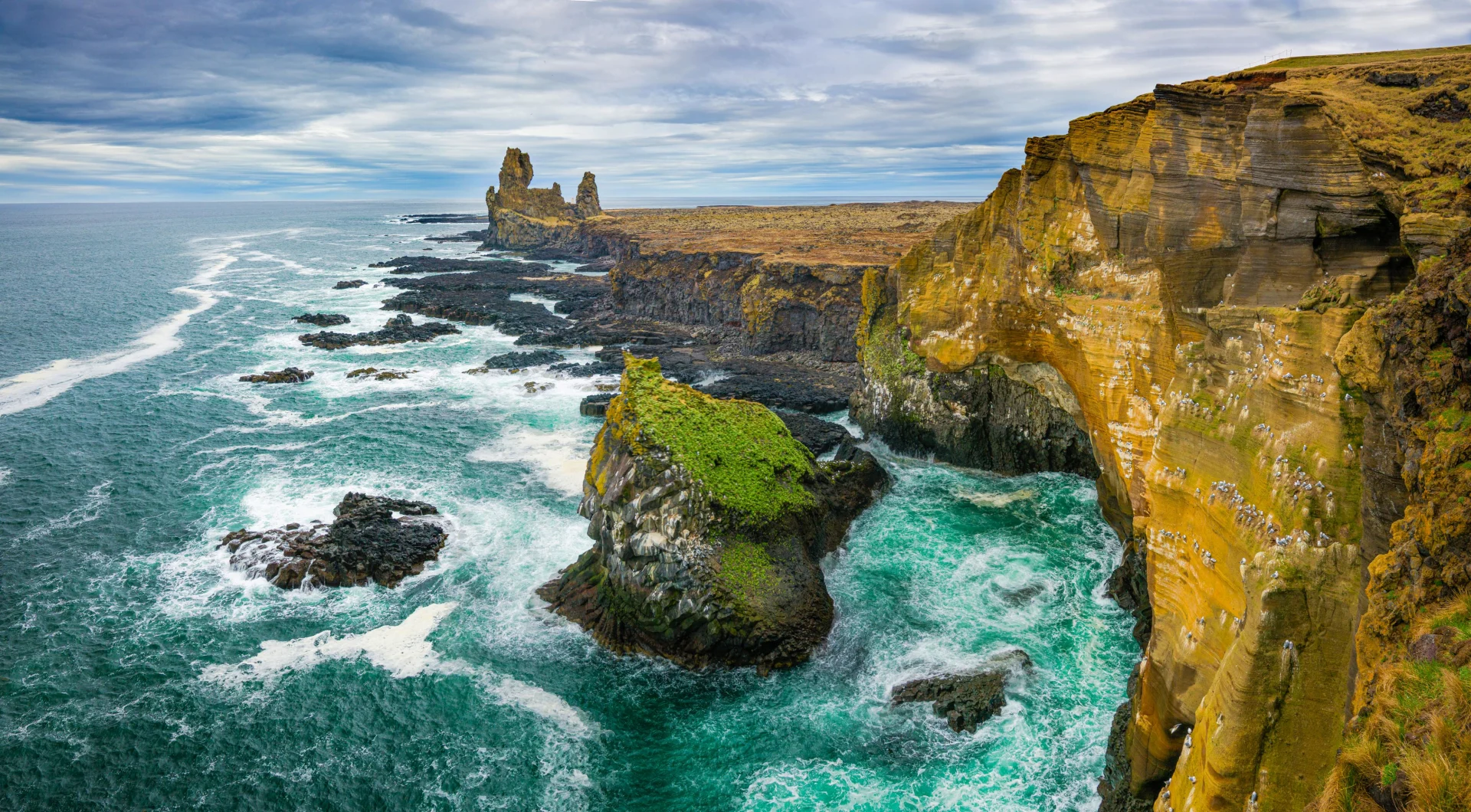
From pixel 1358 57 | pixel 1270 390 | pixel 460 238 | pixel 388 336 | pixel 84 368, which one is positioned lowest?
pixel 84 368

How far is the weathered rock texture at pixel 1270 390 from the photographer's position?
387 inches

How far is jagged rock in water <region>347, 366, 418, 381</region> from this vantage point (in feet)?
188

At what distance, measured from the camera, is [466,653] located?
24891mm

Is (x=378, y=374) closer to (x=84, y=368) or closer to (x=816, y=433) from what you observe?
(x=84, y=368)

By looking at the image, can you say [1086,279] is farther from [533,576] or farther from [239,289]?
[239,289]

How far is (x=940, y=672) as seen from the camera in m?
22.6

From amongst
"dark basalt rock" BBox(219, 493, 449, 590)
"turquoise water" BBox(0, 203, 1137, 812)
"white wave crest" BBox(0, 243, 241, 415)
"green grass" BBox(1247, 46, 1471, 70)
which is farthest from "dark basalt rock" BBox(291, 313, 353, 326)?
"green grass" BBox(1247, 46, 1471, 70)

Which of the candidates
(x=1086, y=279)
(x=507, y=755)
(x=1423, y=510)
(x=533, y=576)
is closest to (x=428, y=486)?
(x=533, y=576)

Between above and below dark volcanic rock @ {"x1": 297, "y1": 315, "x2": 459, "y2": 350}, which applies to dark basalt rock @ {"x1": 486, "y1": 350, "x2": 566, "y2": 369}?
below

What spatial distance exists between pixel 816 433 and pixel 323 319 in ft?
186

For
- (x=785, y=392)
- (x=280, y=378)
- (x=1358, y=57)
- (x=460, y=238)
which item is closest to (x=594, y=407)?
(x=785, y=392)

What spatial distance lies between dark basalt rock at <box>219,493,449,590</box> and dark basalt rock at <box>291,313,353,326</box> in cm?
4890

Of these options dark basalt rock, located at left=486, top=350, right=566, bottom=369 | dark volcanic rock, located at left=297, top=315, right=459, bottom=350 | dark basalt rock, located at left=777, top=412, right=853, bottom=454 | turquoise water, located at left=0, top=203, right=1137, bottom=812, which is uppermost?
dark volcanic rock, located at left=297, top=315, right=459, bottom=350

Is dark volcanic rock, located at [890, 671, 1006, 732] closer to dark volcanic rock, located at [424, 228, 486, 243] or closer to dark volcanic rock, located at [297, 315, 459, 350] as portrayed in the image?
dark volcanic rock, located at [297, 315, 459, 350]
